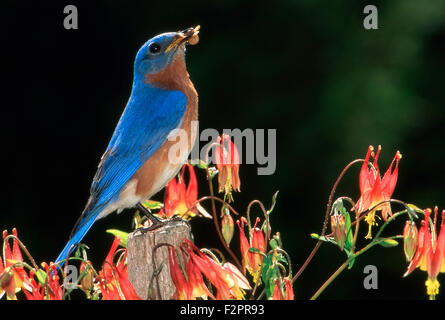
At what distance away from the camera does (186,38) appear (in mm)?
3119

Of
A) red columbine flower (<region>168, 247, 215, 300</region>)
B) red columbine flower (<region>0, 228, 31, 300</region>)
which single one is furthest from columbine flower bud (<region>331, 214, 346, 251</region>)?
red columbine flower (<region>0, 228, 31, 300</region>)

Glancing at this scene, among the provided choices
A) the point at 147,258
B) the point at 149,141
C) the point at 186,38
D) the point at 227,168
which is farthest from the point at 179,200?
the point at 186,38

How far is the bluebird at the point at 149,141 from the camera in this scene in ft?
9.82

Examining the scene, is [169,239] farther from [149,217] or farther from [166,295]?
[149,217]

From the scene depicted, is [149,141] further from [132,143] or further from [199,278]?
[199,278]

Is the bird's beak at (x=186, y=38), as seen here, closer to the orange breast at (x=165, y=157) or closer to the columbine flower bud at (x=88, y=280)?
the orange breast at (x=165, y=157)

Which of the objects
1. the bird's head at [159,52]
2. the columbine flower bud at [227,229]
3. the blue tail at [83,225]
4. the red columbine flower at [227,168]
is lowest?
the blue tail at [83,225]

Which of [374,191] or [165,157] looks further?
[165,157]

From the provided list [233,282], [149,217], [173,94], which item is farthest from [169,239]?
[173,94]

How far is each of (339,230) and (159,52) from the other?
1604 millimetres

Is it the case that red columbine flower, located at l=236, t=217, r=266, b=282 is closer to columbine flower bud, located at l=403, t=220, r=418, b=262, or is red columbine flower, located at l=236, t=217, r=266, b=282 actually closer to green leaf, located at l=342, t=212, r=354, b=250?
green leaf, located at l=342, t=212, r=354, b=250

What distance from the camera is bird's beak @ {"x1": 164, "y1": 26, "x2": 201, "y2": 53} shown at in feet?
10.1

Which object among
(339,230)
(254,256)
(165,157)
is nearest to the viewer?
(339,230)

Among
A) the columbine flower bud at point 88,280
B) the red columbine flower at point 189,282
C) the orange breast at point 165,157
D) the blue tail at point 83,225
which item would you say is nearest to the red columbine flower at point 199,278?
the red columbine flower at point 189,282
